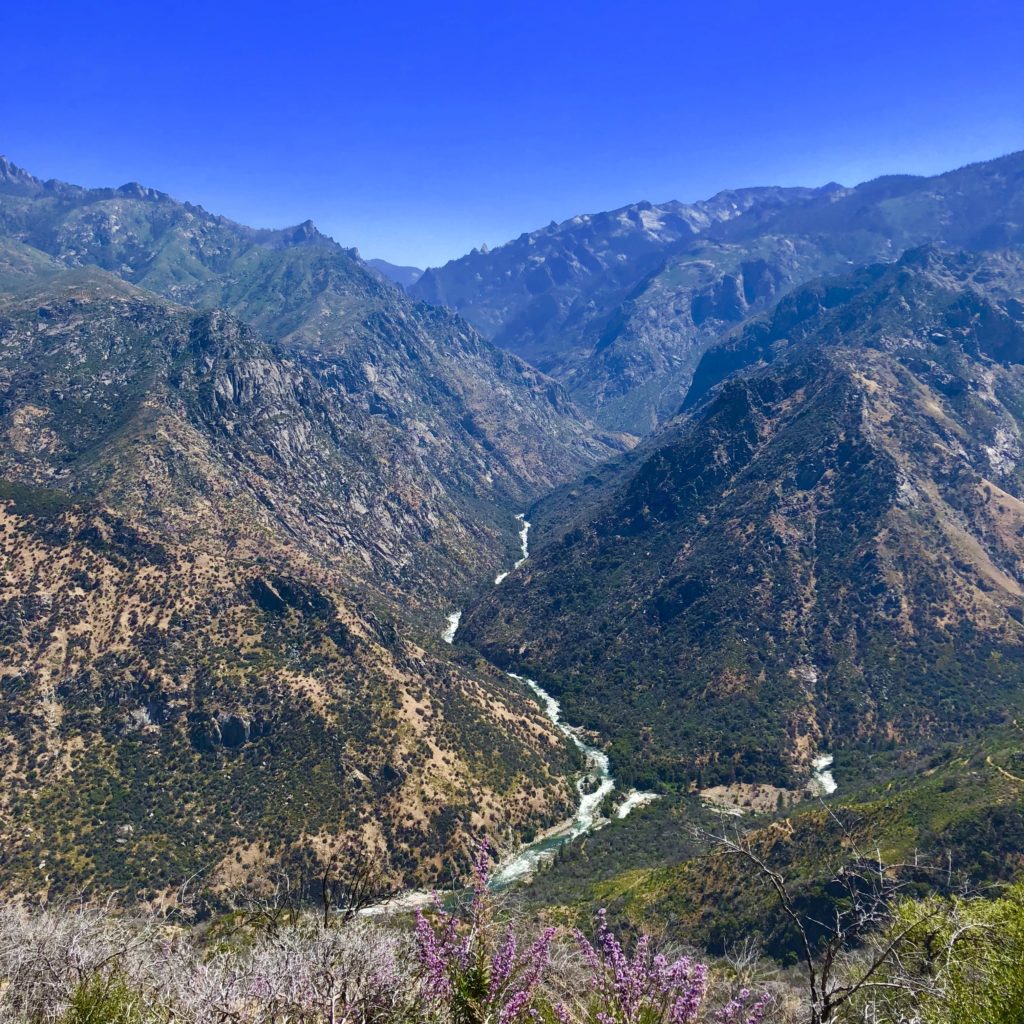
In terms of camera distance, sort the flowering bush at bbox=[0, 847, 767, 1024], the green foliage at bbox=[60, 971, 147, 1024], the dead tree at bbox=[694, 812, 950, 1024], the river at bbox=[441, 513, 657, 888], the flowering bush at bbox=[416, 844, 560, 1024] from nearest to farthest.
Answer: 1. the dead tree at bbox=[694, 812, 950, 1024]
2. the flowering bush at bbox=[416, 844, 560, 1024]
3. the flowering bush at bbox=[0, 847, 767, 1024]
4. the green foliage at bbox=[60, 971, 147, 1024]
5. the river at bbox=[441, 513, 657, 888]

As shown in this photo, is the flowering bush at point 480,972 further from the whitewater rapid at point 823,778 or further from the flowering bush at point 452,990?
the whitewater rapid at point 823,778

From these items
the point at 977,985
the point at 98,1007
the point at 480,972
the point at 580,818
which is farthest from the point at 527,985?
the point at 580,818

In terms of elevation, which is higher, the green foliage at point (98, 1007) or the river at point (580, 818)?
the green foliage at point (98, 1007)

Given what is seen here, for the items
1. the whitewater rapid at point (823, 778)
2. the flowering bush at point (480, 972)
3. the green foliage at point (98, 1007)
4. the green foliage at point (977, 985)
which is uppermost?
the flowering bush at point (480, 972)

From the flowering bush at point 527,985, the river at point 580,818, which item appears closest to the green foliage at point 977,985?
the flowering bush at point 527,985

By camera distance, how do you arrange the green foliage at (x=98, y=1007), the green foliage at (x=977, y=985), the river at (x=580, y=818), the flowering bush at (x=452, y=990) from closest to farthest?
the flowering bush at (x=452, y=990) < the green foliage at (x=977, y=985) < the green foliage at (x=98, y=1007) < the river at (x=580, y=818)

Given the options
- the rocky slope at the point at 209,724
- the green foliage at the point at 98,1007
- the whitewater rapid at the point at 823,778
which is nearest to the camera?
the green foliage at the point at 98,1007

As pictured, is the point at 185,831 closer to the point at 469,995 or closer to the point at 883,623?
the point at 469,995

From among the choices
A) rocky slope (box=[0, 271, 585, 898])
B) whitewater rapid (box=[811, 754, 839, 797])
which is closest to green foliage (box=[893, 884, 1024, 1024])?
rocky slope (box=[0, 271, 585, 898])

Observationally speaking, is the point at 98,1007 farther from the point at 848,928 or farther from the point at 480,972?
the point at 848,928

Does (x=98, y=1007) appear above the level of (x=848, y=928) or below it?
below

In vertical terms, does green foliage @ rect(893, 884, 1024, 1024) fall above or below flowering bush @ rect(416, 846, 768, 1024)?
below

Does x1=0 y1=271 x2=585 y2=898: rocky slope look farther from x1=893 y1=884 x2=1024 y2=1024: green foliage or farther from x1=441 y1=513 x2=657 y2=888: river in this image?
x1=893 y1=884 x2=1024 y2=1024: green foliage

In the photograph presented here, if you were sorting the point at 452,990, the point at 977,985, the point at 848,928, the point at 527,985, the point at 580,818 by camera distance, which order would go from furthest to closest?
the point at 580,818, the point at 977,985, the point at 452,990, the point at 527,985, the point at 848,928
